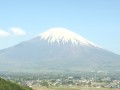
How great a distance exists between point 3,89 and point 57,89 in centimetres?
7201

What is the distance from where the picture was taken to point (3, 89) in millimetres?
43625

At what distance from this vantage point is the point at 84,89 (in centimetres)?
11881

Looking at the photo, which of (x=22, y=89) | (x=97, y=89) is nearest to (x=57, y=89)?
(x=97, y=89)

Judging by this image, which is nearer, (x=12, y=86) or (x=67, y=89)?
(x=12, y=86)

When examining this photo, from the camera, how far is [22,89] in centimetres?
4769

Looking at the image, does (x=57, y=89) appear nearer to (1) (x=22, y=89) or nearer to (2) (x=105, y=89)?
(2) (x=105, y=89)

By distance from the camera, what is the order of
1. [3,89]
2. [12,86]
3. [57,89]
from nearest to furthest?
[3,89], [12,86], [57,89]

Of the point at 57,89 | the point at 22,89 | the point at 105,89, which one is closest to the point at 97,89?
the point at 105,89

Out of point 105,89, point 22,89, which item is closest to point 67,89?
point 105,89

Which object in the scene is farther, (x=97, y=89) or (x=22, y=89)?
(x=97, y=89)

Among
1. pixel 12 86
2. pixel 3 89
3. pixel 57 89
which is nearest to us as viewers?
pixel 3 89

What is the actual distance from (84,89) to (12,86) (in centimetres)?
7357

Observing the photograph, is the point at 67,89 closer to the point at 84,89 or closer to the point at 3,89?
the point at 84,89

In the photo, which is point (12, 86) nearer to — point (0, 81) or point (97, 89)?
point (0, 81)
